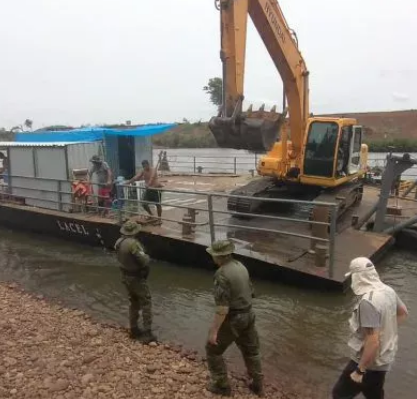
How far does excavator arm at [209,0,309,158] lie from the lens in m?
8.69

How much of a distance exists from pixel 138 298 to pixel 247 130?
4.31 meters

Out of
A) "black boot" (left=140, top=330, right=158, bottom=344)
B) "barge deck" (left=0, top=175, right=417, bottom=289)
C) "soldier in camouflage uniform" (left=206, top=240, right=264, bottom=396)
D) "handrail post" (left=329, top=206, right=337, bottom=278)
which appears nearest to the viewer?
"soldier in camouflage uniform" (left=206, top=240, right=264, bottom=396)

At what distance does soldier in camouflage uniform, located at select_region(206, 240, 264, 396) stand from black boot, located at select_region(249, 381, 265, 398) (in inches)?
0.5

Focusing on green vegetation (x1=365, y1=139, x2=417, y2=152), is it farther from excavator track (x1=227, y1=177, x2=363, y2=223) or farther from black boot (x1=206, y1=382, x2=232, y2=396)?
black boot (x1=206, y1=382, x2=232, y2=396)

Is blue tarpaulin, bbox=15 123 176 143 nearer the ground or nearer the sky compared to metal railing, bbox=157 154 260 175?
nearer the sky

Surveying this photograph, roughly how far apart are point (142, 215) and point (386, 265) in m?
5.22

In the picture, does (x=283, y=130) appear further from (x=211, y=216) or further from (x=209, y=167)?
(x=209, y=167)

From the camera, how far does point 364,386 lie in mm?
3580

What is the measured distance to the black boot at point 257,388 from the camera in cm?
460

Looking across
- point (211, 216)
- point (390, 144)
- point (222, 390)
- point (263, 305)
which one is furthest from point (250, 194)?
point (390, 144)

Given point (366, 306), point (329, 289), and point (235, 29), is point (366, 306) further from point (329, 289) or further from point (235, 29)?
point (235, 29)

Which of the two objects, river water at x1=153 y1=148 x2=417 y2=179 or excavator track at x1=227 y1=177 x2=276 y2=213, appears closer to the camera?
excavator track at x1=227 y1=177 x2=276 y2=213

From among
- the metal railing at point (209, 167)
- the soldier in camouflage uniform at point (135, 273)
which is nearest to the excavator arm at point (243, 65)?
the soldier in camouflage uniform at point (135, 273)


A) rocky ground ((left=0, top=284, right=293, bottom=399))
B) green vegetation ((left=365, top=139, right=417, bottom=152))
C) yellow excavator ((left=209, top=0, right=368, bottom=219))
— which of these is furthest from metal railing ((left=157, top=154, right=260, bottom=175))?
rocky ground ((left=0, top=284, right=293, bottom=399))
